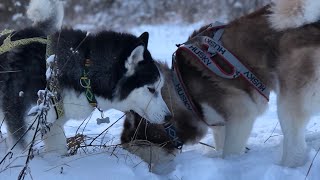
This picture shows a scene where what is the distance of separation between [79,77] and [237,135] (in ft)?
4.23

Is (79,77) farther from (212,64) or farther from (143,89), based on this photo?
(212,64)

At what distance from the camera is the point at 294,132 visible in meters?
3.11

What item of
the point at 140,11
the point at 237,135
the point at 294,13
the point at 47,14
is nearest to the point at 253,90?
the point at 237,135

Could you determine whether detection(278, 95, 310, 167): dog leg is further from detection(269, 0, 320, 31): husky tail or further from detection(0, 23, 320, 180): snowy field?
detection(269, 0, 320, 31): husky tail

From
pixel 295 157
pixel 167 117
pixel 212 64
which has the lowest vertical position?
pixel 295 157

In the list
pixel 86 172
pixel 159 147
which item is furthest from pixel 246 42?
pixel 86 172

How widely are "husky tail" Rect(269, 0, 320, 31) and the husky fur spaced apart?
0.06ft

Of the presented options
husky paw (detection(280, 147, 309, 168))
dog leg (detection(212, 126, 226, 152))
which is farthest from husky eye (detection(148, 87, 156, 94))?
husky paw (detection(280, 147, 309, 168))

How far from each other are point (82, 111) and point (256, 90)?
1.33 meters

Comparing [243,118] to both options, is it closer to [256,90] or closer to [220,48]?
[256,90]

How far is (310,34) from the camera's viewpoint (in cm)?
309

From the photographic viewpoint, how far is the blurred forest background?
44.2 ft

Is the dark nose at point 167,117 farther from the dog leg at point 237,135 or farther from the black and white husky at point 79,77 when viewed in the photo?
the dog leg at point 237,135

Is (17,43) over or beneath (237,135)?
over
